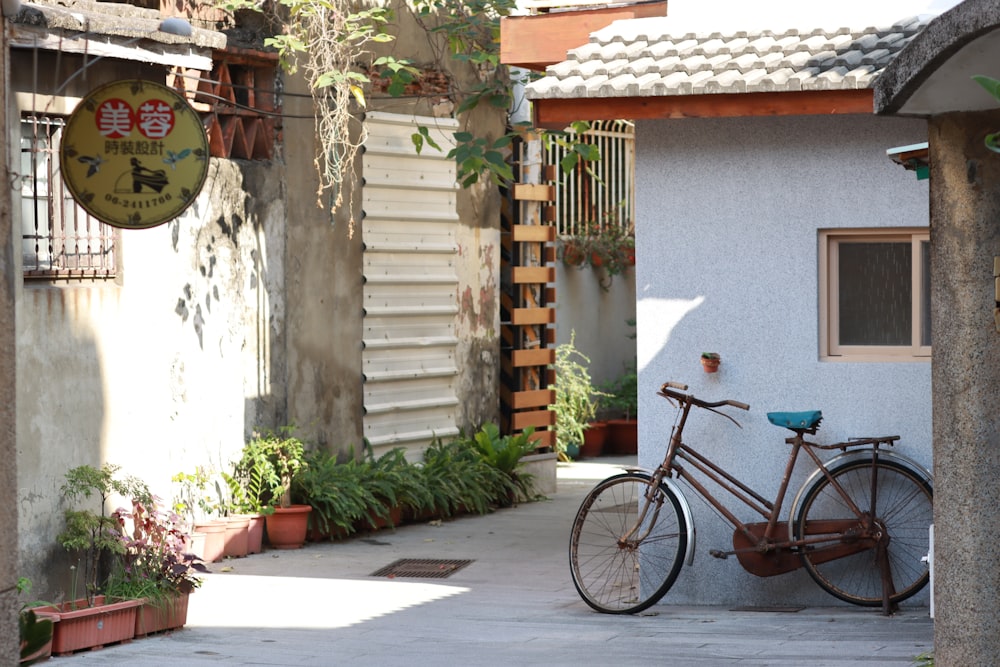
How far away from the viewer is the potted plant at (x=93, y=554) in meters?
8.09

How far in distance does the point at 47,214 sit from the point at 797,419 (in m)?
4.69

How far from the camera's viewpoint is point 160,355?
34.8 feet

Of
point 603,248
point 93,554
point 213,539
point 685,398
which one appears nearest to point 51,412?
point 93,554

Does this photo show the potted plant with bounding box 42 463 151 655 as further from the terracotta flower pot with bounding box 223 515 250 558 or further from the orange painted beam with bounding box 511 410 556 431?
the orange painted beam with bounding box 511 410 556 431

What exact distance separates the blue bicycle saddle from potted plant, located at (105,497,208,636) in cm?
341

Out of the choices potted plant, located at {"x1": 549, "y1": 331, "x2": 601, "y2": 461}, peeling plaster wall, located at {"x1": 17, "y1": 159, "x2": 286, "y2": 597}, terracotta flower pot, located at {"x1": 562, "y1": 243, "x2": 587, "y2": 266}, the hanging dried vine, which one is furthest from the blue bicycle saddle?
terracotta flower pot, located at {"x1": 562, "y1": 243, "x2": 587, "y2": 266}

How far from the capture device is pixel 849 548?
8.80 metres

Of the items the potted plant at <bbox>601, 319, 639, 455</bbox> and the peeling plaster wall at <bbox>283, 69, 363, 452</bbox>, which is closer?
the peeling plaster wall at <bbox>283, 69, 363, 452</bbox>

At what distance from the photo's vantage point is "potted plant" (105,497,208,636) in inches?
337

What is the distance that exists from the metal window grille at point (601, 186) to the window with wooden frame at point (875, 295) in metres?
9.28

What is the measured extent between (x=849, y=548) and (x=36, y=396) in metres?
4.90

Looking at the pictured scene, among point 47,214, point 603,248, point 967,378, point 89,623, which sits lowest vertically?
point 89,623

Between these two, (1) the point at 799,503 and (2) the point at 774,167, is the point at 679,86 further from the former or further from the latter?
(1) the point at 799,503

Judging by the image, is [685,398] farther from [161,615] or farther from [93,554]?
[93,554]
